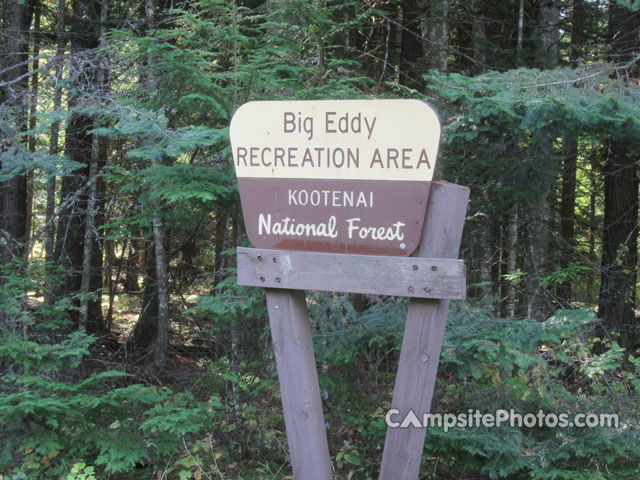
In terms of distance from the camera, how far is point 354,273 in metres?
2.98

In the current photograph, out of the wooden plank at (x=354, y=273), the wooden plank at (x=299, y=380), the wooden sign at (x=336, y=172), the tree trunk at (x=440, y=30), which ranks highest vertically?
the tree trunk at (x=440, y=30)

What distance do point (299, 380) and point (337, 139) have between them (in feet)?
4.49

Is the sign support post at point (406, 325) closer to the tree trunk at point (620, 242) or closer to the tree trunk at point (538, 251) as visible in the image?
the tree trunk at point (538, 251)

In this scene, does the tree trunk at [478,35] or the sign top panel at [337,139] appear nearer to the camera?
the sign top panel at [337,139]

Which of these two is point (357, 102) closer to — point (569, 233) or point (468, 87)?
point (468, 87)

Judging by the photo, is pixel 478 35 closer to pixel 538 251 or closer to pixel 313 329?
pixel 538 251

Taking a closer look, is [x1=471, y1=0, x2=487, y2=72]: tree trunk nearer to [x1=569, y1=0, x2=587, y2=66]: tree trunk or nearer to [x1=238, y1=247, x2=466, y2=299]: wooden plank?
[x1=569, y1=0, x2=587, y2=66]: tree trunk

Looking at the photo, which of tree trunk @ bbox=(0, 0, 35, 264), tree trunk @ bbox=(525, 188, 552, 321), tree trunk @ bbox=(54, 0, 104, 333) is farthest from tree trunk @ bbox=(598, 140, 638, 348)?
tree trunk @ bbox=(0, 0, 35, 264)

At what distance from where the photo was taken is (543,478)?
13.4 feet

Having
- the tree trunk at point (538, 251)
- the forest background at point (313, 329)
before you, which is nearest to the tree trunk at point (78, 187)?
the forest background at point (313, 329)

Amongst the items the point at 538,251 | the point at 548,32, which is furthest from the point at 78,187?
the point at 548,32

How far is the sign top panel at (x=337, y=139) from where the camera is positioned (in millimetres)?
2869

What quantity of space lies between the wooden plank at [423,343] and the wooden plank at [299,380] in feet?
1.31

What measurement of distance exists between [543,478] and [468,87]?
287cm
